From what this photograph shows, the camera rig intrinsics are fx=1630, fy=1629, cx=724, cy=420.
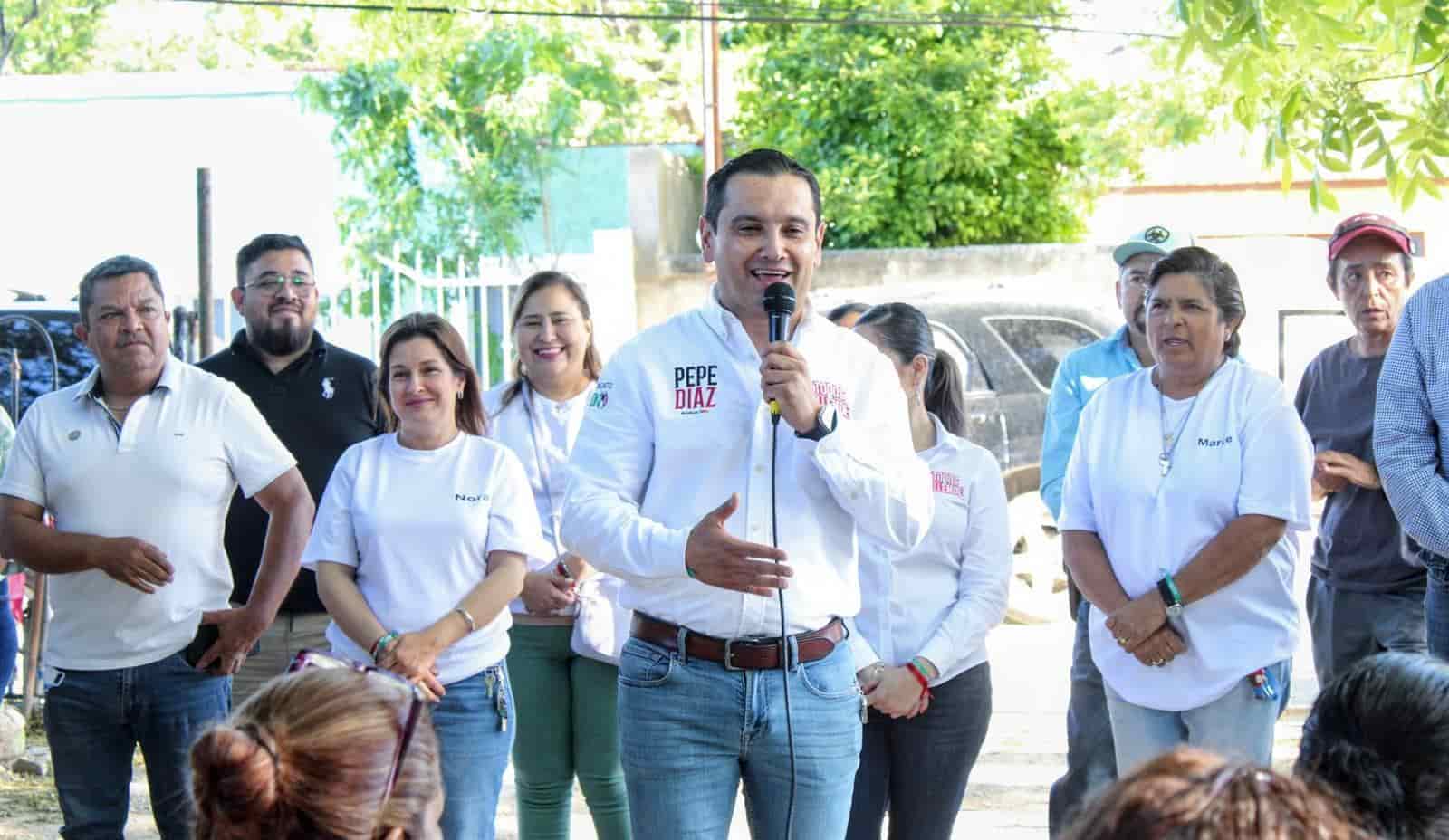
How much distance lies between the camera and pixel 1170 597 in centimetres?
446

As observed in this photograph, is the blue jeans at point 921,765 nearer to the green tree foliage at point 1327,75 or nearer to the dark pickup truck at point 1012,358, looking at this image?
the green tree foliage at point 1327,75

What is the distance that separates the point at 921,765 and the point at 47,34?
25120 mm

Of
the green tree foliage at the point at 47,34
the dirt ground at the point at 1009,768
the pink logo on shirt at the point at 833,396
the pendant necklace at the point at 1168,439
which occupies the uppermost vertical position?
the green tree foliage at the point at 47,34

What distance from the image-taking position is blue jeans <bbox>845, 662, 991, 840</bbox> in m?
4.66

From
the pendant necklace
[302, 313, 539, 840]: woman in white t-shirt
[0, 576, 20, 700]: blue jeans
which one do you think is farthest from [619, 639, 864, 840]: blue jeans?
[0, 576, 20, 700]: blue jeans

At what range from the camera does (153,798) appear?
491cm

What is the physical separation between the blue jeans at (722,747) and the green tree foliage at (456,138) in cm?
1295

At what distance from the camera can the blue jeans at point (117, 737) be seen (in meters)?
4.80

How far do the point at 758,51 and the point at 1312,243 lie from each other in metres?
6.92

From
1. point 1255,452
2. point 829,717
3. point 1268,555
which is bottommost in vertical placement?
point 829,717

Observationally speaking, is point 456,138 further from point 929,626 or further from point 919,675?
point 919,675

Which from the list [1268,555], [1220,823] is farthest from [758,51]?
[1220,823]

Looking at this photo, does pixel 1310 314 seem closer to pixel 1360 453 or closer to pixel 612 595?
pixel 1360 453

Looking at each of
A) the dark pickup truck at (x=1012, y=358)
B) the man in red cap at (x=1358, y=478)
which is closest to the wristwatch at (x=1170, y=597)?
the man in red cap at (x=1358, y=478)
